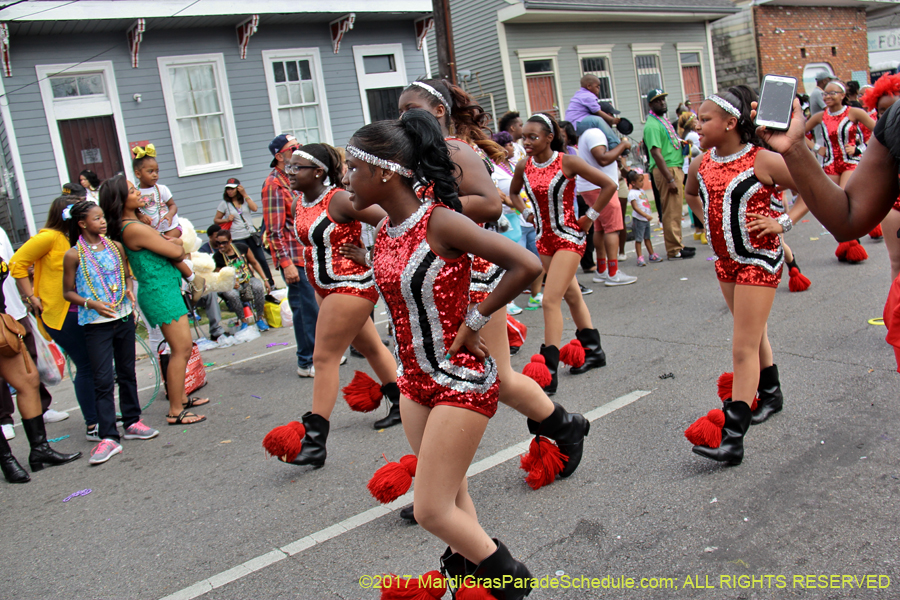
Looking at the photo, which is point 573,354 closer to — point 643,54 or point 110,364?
point 110,364

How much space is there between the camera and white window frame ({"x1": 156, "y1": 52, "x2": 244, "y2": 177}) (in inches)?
505

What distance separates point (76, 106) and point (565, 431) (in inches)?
455

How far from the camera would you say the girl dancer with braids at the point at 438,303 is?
8.18ft

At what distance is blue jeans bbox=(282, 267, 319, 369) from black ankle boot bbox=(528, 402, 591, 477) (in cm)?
351

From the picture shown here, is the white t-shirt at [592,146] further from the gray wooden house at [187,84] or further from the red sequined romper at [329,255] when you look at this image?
the gray wooden house at [187,84]

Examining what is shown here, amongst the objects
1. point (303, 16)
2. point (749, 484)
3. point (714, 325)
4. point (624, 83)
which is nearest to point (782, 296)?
point (714, 325)

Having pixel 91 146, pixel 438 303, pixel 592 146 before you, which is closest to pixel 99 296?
pixel 438 303

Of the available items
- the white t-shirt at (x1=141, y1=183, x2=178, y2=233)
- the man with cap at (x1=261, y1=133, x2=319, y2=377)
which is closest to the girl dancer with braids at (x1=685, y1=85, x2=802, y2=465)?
the man with cap at (x1=261, y1=133, x2=319, y2=377)

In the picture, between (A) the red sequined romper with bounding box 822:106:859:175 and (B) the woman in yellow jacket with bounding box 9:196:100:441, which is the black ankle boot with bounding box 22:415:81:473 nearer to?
(B) the woman in yellow jacket with bounding box 9:196:100:441

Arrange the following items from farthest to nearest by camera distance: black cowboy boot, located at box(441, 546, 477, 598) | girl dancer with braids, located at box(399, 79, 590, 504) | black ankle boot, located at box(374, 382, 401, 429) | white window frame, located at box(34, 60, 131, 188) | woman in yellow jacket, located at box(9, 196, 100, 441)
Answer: white window frame, located at box(34, 60, 131, 188) → woman in yellow jacket, located at box(9, 196, 100, 441) → black ankle boot, located at box(374, 382, 401, 429) → girl dancer with braids, located at box(399, 79, 590, 504) → black cowboy boot, located at box(441, 546, 477, 598)

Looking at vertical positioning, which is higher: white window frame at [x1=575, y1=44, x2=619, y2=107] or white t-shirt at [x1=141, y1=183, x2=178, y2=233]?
white window frame at [x1=575, y1=44, x2=619, y2=107]

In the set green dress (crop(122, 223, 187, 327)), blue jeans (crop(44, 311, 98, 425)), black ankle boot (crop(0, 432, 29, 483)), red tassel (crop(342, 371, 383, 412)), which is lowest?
black ankle boot (crop(0, 432, 29, 483))

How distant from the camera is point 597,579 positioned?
291cm

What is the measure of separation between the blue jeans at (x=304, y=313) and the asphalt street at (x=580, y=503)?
84cm
